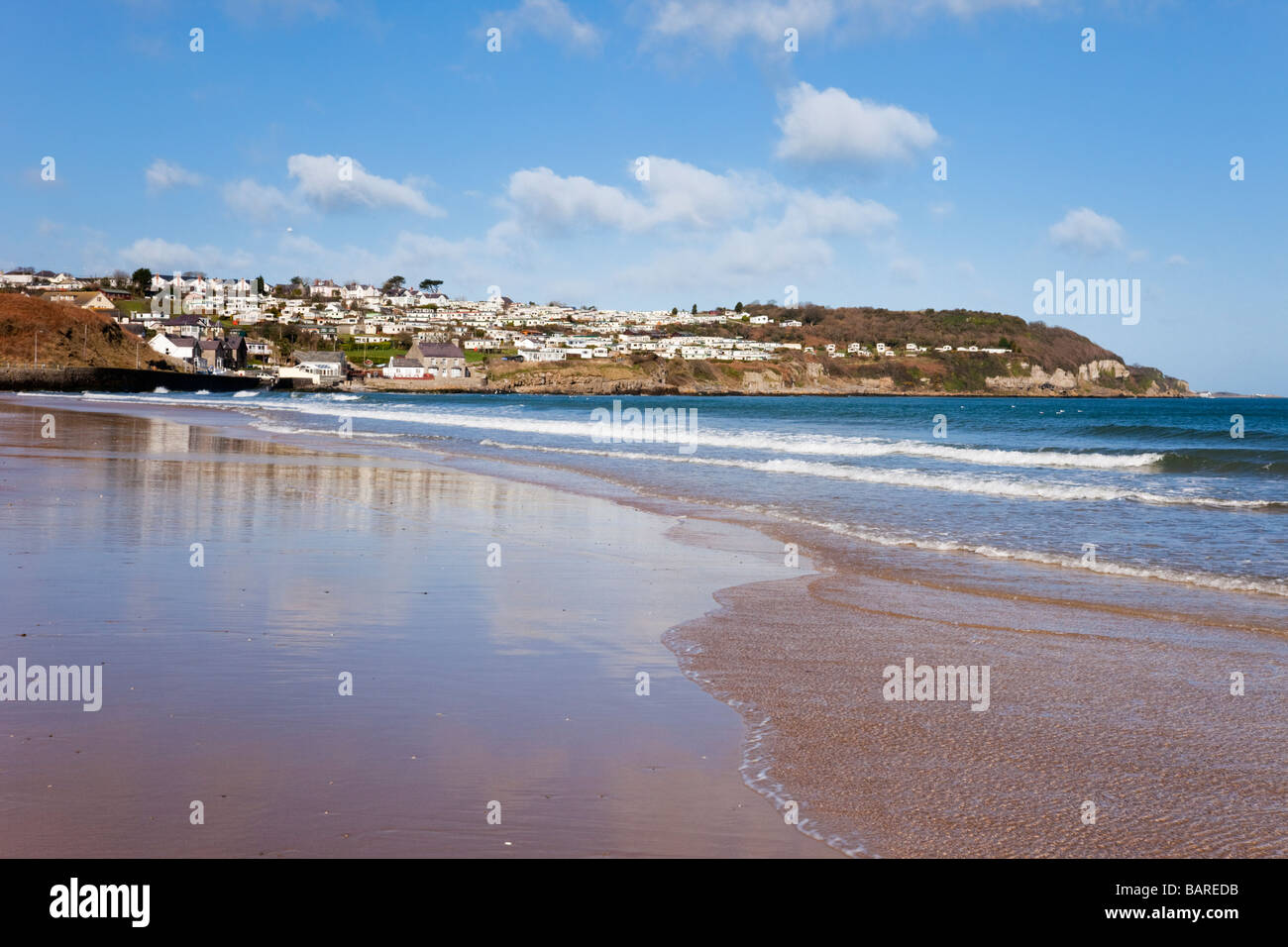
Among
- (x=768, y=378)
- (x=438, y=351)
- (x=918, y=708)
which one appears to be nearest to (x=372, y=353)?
(x=438, y=351)

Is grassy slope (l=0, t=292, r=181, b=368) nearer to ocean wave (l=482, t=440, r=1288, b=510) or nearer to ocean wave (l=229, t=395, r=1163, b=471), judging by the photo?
ocean wave (l=229, t=395, r=1163, b=471)

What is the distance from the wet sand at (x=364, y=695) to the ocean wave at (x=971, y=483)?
914 cm

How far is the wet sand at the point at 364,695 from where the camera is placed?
3934 millimetres

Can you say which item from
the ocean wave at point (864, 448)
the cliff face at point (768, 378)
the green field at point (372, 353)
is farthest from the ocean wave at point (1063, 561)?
the green field at point (372, 353)

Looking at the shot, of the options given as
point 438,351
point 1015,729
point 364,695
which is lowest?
point 1015,729

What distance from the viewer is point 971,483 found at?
22.0m

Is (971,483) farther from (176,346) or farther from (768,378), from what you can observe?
(768,378)

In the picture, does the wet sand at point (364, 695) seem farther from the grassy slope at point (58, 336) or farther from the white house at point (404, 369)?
the white house at point (404, 369)

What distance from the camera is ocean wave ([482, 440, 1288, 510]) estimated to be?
61.7ft

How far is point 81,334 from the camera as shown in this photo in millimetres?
116188

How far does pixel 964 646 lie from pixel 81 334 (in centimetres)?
12897

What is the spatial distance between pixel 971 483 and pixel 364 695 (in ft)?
60.8

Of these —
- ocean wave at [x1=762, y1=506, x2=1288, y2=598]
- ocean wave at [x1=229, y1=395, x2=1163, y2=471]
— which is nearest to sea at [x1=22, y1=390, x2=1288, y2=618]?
ocean wave at [x1=762, y1=506, x2=1288, y2=598]
